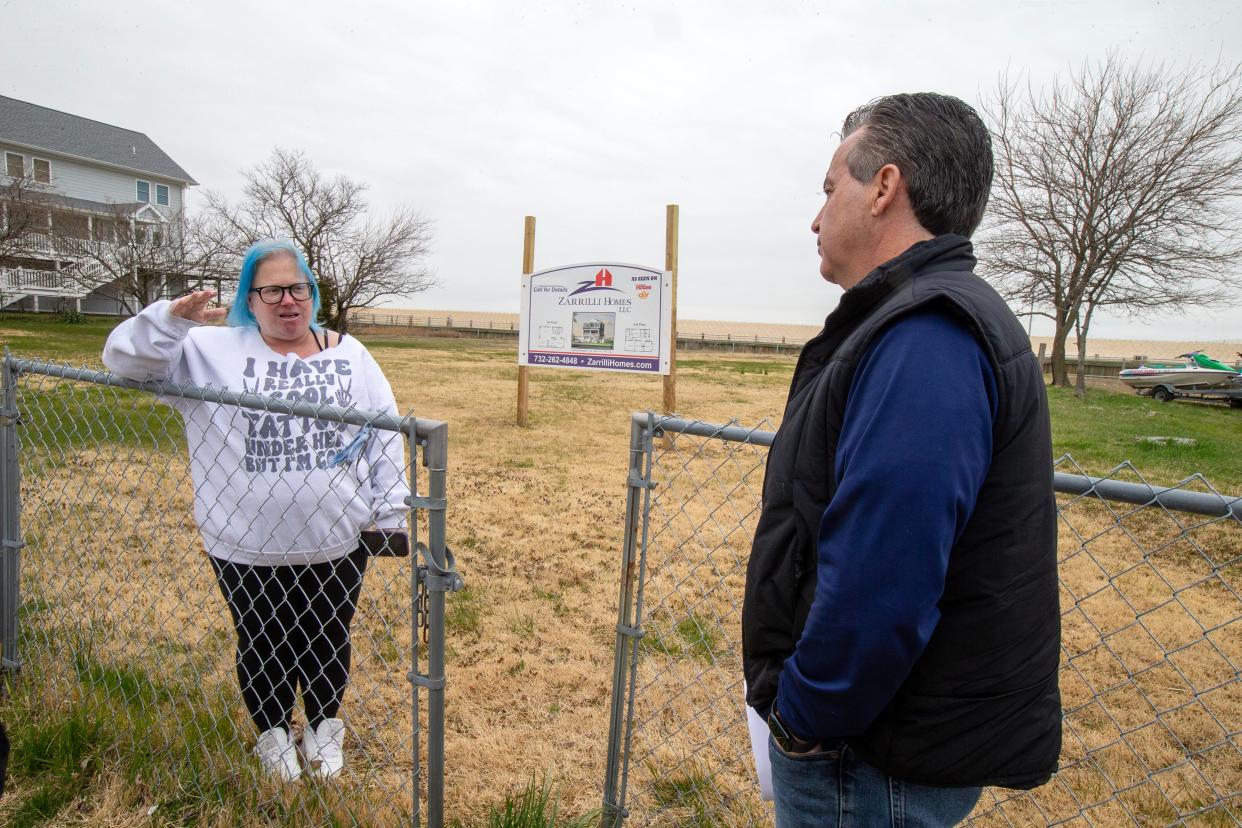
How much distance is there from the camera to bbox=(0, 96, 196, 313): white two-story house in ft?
80.3

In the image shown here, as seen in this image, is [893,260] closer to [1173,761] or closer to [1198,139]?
[1173,761]

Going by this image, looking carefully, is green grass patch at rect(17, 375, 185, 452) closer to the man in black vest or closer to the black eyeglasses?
the black eyeglasses

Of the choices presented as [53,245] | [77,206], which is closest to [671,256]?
[53,245]

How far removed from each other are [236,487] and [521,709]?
153cm

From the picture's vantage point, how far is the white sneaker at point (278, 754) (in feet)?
7.66

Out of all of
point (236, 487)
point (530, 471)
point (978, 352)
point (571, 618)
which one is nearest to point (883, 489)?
point (978, 352)

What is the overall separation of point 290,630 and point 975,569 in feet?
6.44

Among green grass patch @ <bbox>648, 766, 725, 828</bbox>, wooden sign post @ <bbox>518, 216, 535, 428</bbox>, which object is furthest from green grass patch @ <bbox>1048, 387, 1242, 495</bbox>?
wooden sign post @ <bbox>518, 216, 535, 428</bbox>

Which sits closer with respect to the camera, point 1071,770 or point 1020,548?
point 1020,548

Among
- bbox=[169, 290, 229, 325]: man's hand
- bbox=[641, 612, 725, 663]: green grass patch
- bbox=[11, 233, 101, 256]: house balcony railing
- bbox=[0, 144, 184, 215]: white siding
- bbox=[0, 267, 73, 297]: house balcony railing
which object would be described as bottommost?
bbox=[641, 612, 725, 663]: green grass patch

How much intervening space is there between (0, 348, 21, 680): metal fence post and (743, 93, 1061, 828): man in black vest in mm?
2658

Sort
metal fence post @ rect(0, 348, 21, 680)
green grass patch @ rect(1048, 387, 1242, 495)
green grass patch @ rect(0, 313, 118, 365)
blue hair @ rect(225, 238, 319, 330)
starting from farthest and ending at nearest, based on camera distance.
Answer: green grass patch @ rect(0, 313, 118, 365), green grass patch @ rect(1048, 387, 1242, 495), metal fence post @ rect(0, 348, 21, 680), blue hair @ rect(225, 238, 319, 330)

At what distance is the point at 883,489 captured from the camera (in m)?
0.98

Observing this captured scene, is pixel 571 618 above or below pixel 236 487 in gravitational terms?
below
